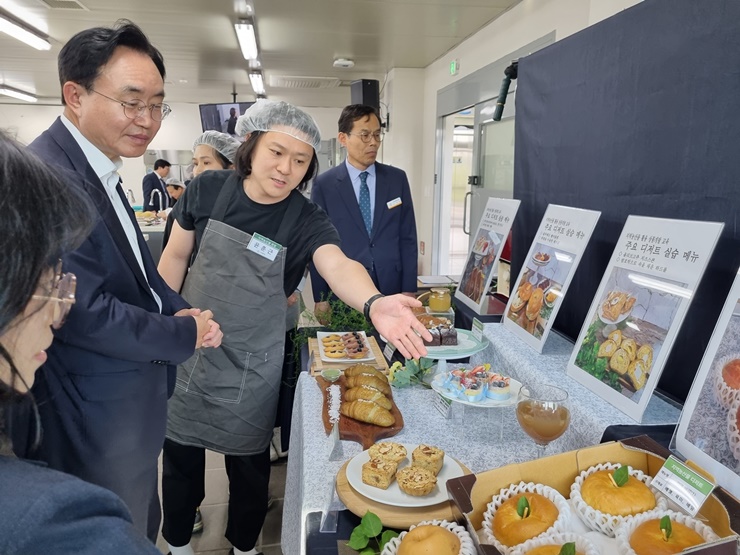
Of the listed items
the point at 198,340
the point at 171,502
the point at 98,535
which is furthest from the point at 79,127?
the point at 171,502

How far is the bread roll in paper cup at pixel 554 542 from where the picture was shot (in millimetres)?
810

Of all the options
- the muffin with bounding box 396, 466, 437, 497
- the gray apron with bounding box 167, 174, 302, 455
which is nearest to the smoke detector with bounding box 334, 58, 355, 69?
the gray apron with bounding box 167, 174, 302, 455

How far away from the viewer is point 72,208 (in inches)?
25.5

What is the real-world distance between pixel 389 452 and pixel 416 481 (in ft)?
0.40

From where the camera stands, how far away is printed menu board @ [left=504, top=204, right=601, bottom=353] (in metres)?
1.48

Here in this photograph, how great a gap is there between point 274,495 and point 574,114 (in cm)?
217

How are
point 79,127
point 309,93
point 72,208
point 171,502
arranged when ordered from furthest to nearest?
point 309,93 < point 171,502 < point 79,127 < point 72,208

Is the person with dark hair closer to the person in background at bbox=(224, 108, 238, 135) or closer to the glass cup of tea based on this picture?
the glass cup of tea

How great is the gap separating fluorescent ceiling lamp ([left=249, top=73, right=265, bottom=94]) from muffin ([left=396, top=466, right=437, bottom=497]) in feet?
25.3

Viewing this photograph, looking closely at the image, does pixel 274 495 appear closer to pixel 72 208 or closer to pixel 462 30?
pixel 72 208

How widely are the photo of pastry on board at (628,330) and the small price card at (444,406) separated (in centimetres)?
37

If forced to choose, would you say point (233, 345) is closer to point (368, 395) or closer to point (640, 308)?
point (368, 395)

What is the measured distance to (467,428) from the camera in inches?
56.0

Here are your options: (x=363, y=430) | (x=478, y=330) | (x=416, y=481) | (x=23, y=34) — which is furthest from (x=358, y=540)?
(x=23, y=34)
